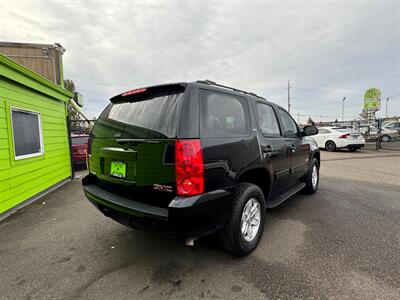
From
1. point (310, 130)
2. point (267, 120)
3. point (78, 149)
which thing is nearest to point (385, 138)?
point (310, 130)

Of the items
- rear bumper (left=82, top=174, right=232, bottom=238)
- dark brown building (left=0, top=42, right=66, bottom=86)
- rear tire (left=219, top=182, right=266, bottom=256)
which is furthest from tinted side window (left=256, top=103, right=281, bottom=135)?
dark brown building (left=0, top=42, right=66, bottom=86)

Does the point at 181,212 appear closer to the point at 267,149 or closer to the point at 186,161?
the point at 186,161

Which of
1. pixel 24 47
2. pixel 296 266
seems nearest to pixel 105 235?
pixel 296 266

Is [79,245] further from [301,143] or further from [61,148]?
[61,148]

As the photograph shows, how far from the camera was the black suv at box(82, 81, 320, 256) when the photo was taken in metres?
1.84

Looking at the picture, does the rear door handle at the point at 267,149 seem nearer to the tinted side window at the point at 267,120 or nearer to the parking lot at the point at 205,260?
the tinted side window at the point at 267,120

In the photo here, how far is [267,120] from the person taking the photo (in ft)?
10.2

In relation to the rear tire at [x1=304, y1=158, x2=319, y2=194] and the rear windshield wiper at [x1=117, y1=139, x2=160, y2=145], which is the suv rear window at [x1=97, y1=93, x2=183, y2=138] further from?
the rear tire at [x1=304, y1=158, x2=319, y2=194]

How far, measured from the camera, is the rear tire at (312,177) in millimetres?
4477

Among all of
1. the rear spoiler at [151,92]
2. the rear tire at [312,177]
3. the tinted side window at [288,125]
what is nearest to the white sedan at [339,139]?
the rear tire at [312,177]

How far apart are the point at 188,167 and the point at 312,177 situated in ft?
12.4

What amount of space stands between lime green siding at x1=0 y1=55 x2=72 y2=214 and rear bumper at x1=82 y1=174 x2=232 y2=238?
9.86 feet

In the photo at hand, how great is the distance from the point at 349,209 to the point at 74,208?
502cm

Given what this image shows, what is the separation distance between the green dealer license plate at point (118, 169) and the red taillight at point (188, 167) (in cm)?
66
